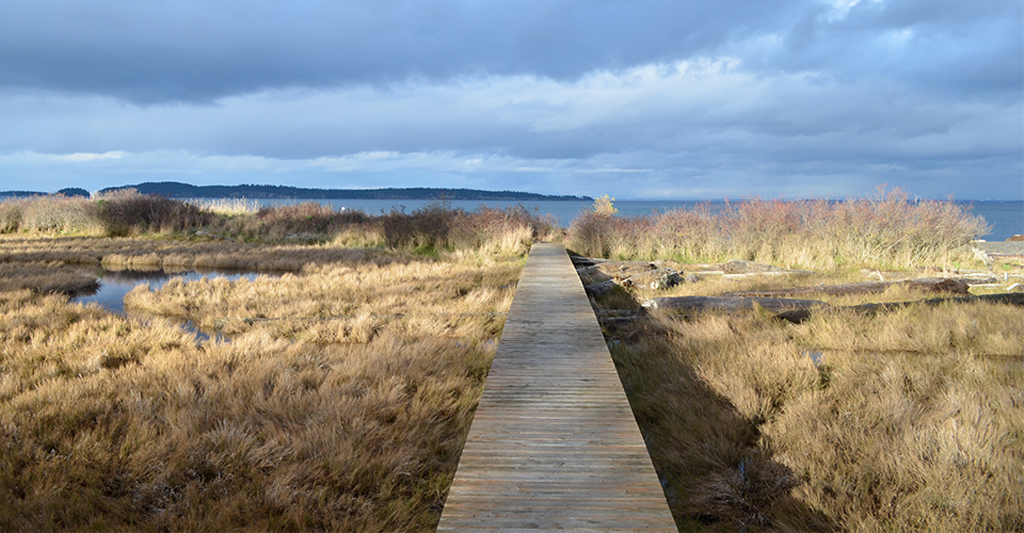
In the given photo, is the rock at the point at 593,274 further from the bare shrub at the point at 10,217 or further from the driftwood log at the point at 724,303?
the bare shrub at the point at 10,217

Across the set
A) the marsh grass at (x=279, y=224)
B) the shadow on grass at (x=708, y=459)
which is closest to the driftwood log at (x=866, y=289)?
the shadow on grass at (x=708, y=459)

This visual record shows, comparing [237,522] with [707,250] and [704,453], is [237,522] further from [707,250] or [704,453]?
[707,250]

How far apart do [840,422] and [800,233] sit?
10696 millimetres

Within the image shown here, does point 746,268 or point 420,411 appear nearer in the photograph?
point 420,411

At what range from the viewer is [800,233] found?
41.0 feet

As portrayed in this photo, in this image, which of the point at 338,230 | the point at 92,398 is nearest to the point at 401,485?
the point at 92,398

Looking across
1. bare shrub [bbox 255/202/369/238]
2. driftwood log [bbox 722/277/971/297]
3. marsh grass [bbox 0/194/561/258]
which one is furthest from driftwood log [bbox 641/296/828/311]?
bare shrub [bbox 255/202/369/238]

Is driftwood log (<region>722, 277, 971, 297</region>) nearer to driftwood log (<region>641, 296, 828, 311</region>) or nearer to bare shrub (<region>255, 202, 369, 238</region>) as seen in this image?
driftwood log (<region>641, 296, 828, 311</region>)

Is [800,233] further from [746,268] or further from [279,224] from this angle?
[279,224]

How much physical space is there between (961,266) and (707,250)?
16.4ft

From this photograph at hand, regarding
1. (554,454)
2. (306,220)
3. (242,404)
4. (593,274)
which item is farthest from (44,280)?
(554,454)

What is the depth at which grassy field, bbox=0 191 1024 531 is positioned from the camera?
2.54 meters

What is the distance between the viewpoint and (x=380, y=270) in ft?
35.5

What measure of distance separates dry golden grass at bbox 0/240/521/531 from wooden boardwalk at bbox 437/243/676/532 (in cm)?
40
